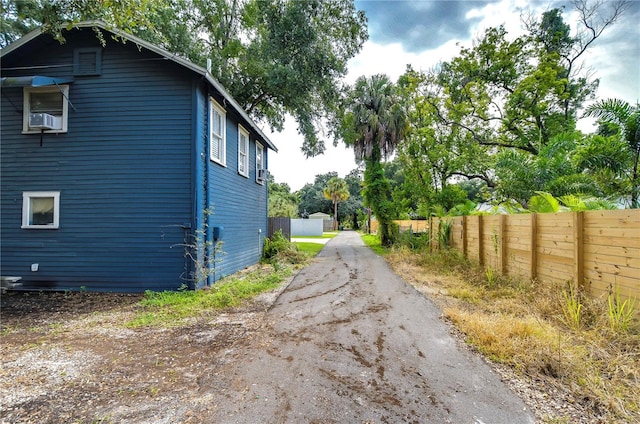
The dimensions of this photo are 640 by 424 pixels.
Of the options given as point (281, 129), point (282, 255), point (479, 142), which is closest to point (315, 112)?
point (281, 129)

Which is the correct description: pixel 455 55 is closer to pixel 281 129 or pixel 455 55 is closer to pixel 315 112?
pixel 315 112

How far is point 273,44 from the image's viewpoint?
12695mm

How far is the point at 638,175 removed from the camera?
6738 millimetres

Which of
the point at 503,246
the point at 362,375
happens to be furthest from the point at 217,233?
the point at 503,246

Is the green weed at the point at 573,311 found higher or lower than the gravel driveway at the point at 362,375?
higher

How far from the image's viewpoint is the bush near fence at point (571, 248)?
392 cm

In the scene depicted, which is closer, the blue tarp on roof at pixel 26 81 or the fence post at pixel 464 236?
the blue tarp on roof at pixel 26 81

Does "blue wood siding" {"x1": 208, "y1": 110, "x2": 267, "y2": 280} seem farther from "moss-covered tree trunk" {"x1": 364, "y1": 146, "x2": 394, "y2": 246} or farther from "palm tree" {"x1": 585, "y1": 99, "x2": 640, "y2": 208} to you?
"palm tree" {"x1": 585, "y1": 99, "x2": 640, "y2": 208}

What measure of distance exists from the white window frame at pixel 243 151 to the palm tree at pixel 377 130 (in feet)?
27.2

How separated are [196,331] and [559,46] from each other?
20.5 meters

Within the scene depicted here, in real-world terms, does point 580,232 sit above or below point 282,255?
above

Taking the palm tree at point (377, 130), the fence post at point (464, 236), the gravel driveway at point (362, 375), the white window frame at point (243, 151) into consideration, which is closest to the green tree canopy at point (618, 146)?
the fence post at point (464, 236)

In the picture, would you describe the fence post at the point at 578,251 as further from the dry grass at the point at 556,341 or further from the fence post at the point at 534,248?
the fence post at the point at 534,248

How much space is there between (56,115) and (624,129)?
1254cm
